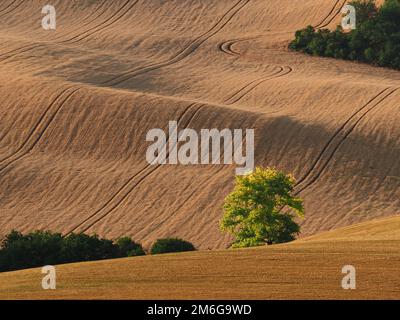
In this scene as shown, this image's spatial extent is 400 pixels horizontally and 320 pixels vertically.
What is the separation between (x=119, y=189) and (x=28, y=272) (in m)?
29.5

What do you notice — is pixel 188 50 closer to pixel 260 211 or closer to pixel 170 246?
pixel 170 246

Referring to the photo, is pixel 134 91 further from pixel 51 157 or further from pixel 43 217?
pixel 43 217

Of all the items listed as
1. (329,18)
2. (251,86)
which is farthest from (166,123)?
(329,18)

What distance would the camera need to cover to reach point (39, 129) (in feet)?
236

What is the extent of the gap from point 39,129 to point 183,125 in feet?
25.9

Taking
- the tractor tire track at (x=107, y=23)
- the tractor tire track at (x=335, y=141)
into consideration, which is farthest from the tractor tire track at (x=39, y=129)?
the tractor tire track at (x=107, y=23)

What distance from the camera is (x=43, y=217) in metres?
61.8

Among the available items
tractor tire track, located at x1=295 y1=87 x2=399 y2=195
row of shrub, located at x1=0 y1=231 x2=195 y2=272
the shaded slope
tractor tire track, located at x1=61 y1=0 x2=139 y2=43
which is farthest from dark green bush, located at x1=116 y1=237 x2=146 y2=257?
tractor tire track, located at x1=61 y1=0 x2=139 y2=43

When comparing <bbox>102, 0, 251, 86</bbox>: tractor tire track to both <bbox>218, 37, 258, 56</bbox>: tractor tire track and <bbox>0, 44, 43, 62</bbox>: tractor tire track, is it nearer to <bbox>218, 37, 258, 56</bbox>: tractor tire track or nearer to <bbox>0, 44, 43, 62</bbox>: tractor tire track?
<bbox>218, 37, 258, 56</bbox>: tractor tire track

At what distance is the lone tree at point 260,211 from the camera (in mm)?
49688

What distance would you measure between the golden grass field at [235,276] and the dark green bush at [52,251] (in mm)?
12797

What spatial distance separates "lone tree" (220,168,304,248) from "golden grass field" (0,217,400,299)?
11.4 metres

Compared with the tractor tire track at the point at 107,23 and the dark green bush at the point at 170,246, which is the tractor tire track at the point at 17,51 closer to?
the tractor tire track at the point at 107,23
